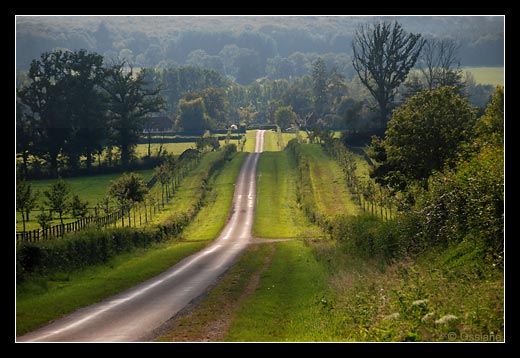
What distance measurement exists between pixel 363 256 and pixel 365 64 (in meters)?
68.7

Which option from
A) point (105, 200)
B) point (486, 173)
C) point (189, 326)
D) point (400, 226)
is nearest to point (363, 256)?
point (400, 226)

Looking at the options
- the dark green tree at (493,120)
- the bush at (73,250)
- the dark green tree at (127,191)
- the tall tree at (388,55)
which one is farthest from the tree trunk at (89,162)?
the dark green tree at (493,120)

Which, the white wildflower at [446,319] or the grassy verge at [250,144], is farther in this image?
the grassy verge at [250,144]

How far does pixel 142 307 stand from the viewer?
2711 cm

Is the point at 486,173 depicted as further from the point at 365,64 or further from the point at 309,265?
the point at 365,64

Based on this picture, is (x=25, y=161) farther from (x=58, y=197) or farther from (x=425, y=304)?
(x=425, y=304)

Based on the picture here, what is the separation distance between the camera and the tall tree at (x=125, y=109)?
382ft

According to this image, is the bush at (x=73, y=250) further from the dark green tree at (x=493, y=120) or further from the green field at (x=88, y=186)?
the green field at (x=88, y=186)

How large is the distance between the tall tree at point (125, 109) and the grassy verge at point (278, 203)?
2433cm

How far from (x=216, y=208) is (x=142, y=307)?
6604 cm

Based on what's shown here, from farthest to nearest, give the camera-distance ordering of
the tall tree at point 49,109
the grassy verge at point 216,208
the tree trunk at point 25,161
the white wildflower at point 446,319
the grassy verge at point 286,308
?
the tall tree at point 49,109 → the tree trunk at point 25,161 → the grassy verge at point 216,208 → the grassy verge at point 286,308 → the white wildflower at point 446,319

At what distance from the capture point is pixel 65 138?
103812 mm

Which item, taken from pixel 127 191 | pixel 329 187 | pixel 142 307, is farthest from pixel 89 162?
pixel 142 307
